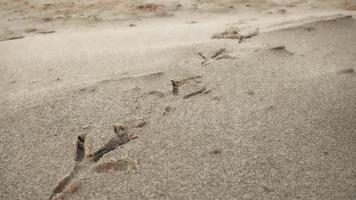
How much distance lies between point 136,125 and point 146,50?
0.77 meters

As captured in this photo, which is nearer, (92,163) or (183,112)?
(92,163)

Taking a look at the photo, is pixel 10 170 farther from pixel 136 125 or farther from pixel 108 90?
pixel 108 90

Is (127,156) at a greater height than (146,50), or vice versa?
(146,50)

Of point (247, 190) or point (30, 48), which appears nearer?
point (247, 190)

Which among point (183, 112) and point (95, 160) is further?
point (183, 112)

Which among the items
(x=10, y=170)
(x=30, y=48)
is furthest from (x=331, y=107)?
(x=30, y=48)

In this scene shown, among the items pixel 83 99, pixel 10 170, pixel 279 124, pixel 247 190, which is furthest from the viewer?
pixel 83 99

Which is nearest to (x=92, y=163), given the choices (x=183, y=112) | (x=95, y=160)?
(x=95, y=160)

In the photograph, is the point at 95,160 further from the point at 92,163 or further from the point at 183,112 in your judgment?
the point at 183,112

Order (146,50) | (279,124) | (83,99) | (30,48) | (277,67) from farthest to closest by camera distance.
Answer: (30,48) < (146,50) < (277,67) < (83,99) < (279,124)

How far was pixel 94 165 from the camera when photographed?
1083mm

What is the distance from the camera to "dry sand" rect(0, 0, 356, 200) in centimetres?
101

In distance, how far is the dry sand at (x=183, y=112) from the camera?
1.01 m

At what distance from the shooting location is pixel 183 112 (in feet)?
4.38
